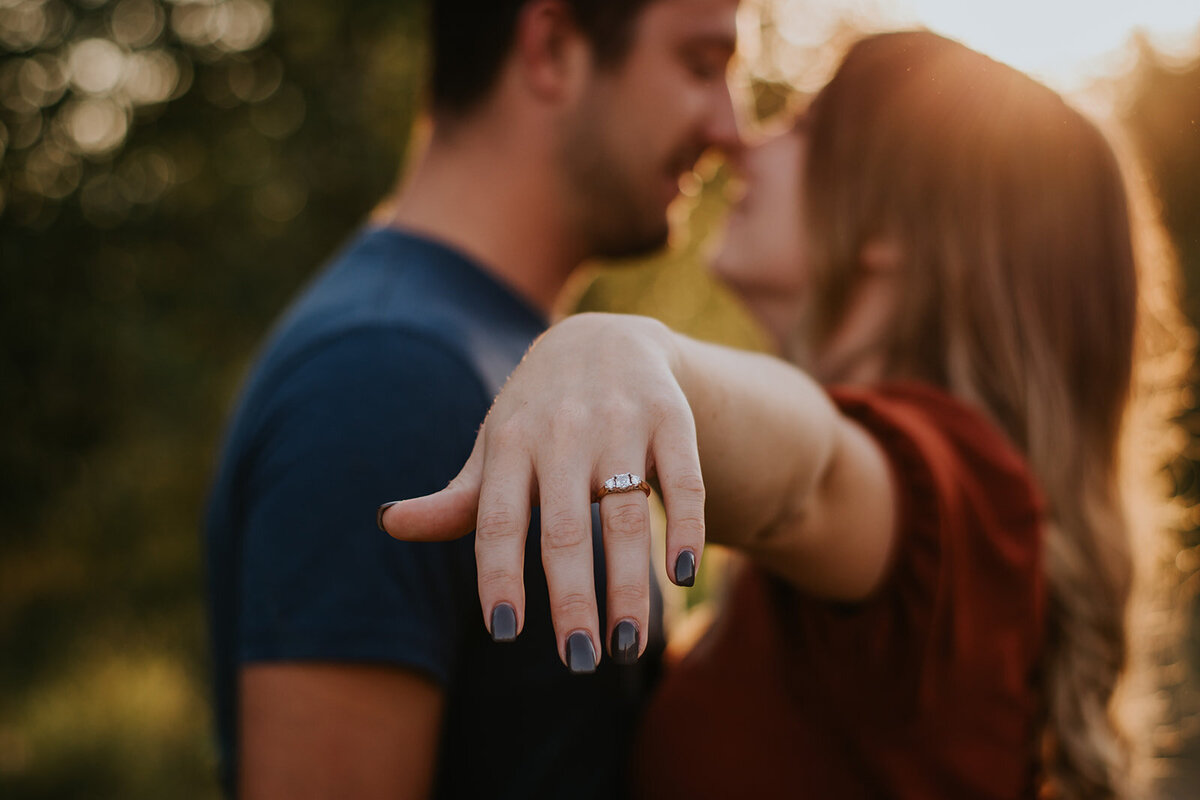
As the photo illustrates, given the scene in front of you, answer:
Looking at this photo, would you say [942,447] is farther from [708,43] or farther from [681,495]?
[708,43]

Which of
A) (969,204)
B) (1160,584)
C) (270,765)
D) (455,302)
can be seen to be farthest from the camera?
(1160,584)

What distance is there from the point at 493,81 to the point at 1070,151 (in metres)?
1.35

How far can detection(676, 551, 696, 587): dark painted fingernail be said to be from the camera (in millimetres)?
731

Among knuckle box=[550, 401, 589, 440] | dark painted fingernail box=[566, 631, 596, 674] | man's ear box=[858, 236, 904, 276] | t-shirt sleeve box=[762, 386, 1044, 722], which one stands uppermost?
knuckle box=[550, 401, 589, 440]

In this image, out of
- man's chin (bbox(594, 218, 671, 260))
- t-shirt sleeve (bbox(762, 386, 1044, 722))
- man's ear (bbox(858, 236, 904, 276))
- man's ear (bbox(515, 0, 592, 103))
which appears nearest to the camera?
t-shirt sleeve (bbox(762, 386, 1044, 722))

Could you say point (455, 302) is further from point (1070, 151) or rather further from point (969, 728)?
point (1070, 151)

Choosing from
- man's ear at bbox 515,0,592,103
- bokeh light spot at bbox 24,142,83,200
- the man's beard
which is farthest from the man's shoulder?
bokeh light spot at bbox 24,142,83,200

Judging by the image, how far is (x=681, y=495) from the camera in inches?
30.0

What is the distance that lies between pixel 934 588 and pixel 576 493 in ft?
2.64

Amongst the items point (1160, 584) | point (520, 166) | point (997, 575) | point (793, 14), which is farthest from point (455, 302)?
point (793, 14)

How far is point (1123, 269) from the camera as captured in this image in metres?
1.93

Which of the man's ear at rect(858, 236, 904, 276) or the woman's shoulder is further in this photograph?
the man's ear at rect(858, 236, 904, 276)

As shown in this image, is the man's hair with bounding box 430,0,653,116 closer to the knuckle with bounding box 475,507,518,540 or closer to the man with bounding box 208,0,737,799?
the man with bounding box 208,0,737,799

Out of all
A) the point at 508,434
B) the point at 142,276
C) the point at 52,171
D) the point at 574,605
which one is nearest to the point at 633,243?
the point at 508,434
